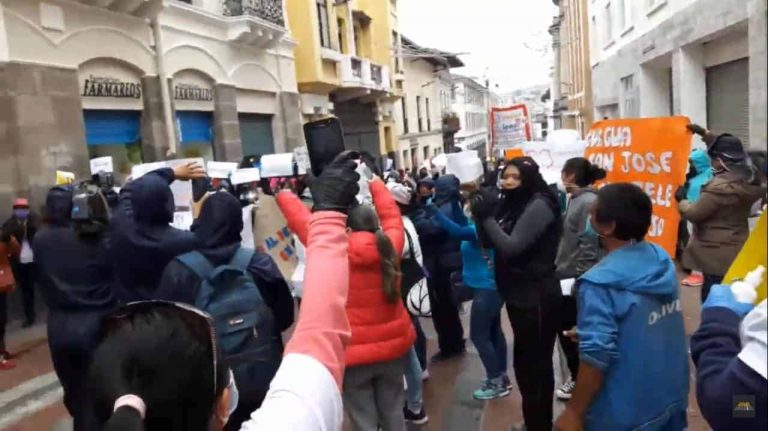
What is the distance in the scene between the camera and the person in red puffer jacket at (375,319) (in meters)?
3.44

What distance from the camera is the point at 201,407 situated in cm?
123

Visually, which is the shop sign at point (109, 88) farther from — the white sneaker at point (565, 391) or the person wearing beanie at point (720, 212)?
the person wearing beanie at point (720, 212)

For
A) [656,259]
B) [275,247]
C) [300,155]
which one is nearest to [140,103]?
[300,155]

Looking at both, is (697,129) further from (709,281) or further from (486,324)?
(486,324)

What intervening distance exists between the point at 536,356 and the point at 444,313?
Result: 7.37ft

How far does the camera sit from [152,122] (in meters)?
11.7

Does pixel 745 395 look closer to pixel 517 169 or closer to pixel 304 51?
pixel 517 169

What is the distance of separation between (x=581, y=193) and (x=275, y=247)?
10.9 ft

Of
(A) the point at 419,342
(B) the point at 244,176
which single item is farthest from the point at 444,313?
(B) the point at 244,176

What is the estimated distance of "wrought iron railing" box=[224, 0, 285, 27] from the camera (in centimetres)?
1438

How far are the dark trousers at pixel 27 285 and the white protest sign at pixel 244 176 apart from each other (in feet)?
9.16

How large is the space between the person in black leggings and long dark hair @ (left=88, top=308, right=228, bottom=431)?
8.23 feet

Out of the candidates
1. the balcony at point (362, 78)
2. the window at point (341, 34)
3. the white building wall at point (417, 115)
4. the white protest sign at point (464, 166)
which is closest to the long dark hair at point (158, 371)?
the white protest sign at point (464, 166)

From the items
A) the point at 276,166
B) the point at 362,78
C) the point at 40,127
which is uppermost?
the point at 362,78
